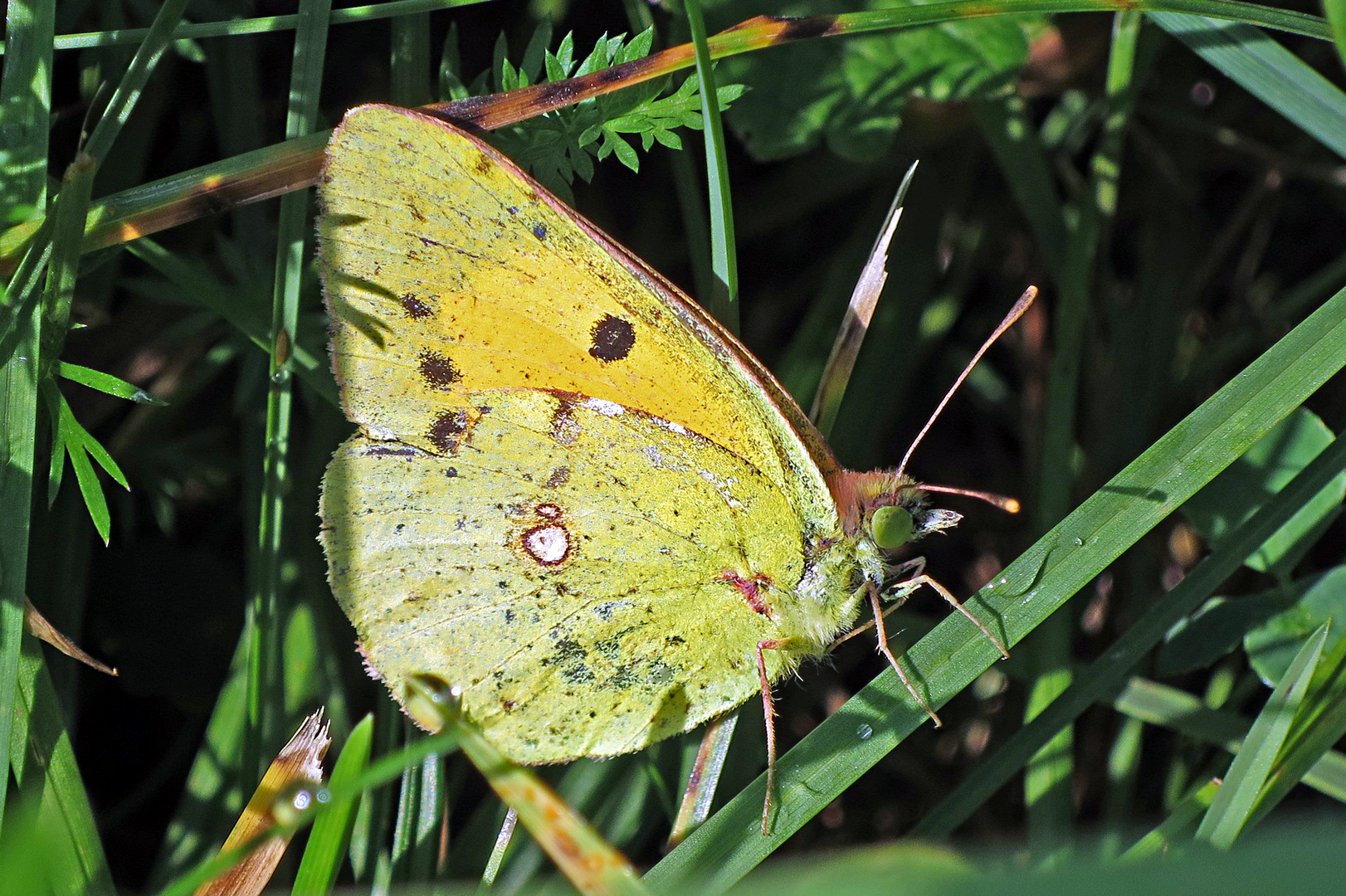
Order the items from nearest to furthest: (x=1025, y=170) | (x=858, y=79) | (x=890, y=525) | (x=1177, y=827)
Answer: (x=890, y=525), (x=1177, y=827), (x=858, y=79), (x=1025, y=170)

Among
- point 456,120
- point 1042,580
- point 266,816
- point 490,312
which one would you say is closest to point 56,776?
point 266,816

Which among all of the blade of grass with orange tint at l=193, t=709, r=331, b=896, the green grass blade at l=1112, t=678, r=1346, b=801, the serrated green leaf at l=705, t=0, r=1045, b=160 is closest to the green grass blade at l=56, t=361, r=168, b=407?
the blade of grass with orange tint at l=193, t=709, r=331, b=896

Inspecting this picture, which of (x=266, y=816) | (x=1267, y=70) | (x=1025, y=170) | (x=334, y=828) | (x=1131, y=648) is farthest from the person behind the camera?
(x=1025, y=170)

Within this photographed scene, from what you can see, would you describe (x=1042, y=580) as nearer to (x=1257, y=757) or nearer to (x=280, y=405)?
(x=1257, y=757)

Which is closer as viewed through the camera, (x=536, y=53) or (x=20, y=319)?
(x=20, y=319)

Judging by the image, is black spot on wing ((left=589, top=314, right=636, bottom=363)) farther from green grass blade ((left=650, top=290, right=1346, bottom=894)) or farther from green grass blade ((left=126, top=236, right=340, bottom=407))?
green grass blade ((left=650, top=290, right=1346, bottom=894))

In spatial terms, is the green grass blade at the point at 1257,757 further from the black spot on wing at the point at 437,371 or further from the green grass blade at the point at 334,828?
the black spot on wing at the point at 437,371
